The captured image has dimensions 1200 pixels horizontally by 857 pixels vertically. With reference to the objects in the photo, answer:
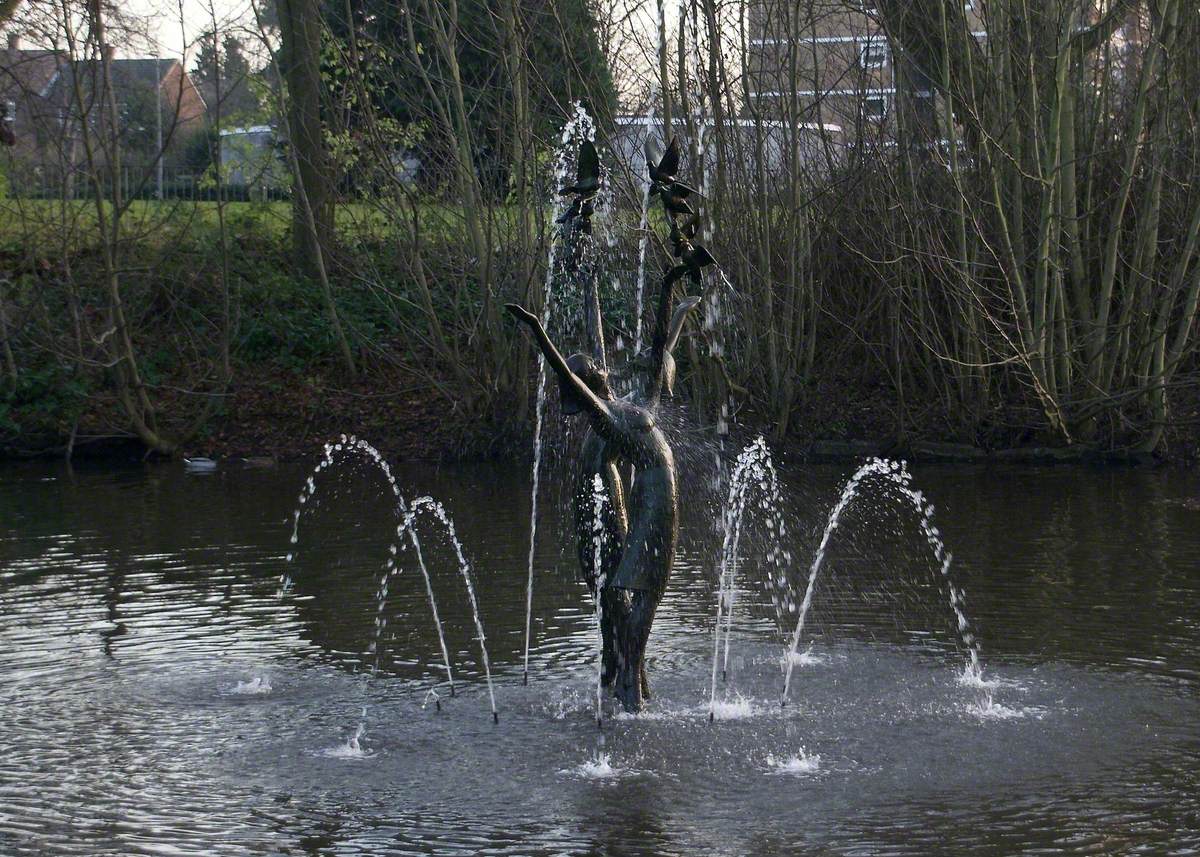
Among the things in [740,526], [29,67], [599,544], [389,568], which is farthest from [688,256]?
[29,67]

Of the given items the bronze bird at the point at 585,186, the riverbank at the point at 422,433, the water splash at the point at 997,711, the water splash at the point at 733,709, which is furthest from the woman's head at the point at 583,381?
the riverbank at the point at 422,433

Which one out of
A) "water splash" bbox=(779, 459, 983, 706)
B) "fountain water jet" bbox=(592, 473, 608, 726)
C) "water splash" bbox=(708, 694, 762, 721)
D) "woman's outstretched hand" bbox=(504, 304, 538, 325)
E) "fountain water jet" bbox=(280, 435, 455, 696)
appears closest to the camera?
"woman's outstretched hand" bbox=(504, 304, 538, 325)

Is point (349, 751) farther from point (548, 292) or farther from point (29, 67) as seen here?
point (29, 67)

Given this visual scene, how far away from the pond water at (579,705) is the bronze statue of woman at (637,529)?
0.35m

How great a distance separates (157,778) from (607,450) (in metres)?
2.76

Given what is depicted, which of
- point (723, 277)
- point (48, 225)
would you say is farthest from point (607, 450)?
point (48, 225)

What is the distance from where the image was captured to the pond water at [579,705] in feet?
20.6

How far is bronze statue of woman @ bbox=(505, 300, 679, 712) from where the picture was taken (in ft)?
26.2

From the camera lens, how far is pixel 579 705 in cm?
820

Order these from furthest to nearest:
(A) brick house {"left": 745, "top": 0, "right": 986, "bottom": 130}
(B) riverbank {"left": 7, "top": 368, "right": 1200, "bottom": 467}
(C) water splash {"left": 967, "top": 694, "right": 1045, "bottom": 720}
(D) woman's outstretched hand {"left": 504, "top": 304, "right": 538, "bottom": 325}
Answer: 1. (B) riverbank {"left": 7, "top": 368, "right": 1200, "bottom": 467}
2. (A) brick house {"left": 745, "top": 0, "right": 986, "bottom": 130}
3. (C) water splash {"left": 967, "top": 694, "right": 1045, "bottom": 720}
4. (D) woman's outstretched hand {"left": 504, "top": 304, "right": 538, "bottom": 325}

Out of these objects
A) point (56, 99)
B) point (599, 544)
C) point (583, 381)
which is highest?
point (56, 99)

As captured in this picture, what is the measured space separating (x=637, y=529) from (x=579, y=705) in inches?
39.2

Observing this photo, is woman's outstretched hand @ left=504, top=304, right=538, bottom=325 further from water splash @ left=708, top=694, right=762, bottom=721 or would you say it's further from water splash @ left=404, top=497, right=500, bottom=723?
water splash @ left=708, top=694, right=762, bottom=721

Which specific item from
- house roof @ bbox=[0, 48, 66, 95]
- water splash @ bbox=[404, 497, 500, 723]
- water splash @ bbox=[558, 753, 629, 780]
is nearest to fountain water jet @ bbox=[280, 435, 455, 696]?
water splash @ bbox=[404, 497, 500, 723]
